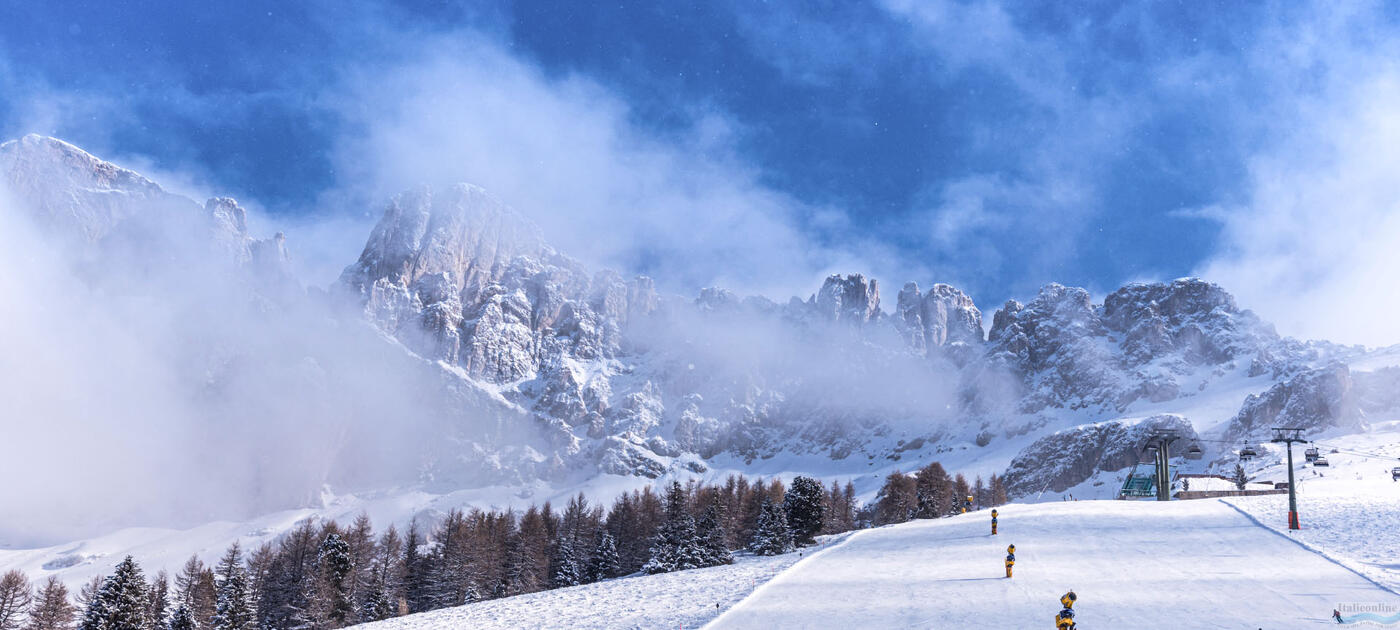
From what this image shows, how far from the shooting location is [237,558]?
2835 inches

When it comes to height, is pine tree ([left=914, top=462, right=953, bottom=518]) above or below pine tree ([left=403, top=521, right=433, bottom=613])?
above

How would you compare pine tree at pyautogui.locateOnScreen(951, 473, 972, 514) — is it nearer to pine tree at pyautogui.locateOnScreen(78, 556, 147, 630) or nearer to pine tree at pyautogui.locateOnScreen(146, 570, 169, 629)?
pine tree at pyautogui.locateOnScreen(146, 570, 169, 629)

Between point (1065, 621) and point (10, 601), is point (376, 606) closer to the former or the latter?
point (10, 601)

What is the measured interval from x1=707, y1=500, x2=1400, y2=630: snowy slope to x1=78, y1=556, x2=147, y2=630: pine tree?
4462 cm

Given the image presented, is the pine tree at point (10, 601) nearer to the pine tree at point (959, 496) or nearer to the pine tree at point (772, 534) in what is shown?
the pine tree at point (772, 534)

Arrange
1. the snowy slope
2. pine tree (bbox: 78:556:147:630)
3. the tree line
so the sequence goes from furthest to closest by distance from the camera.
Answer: the tree line < pine tree (bbox: 78:556:147:630) < the snowy slope

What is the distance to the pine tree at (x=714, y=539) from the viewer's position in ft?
237

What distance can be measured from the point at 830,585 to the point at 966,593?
6.17 metres

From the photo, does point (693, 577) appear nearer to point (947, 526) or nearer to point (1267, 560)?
point (947, 526)

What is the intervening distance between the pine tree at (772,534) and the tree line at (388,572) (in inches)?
3.9

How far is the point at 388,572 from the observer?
3236 inches

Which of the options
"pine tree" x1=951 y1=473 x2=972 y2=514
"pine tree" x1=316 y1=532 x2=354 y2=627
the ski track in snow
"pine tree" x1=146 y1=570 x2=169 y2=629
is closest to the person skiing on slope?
the ski track in snow

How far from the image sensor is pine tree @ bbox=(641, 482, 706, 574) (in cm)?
7175

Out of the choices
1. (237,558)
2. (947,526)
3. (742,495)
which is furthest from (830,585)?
(742,495)
